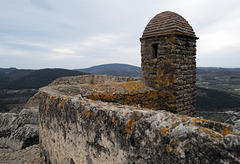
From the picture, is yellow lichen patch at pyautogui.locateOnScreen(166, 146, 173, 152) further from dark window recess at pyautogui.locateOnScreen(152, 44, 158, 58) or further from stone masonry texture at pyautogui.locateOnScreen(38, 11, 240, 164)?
dark window recess at pyautogui.locateOnScreen(152, 44, 158, 58)

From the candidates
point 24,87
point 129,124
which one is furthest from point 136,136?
point 24,87

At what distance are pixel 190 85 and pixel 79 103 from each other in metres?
4.73

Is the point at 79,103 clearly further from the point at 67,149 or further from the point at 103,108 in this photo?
the point at 67,149

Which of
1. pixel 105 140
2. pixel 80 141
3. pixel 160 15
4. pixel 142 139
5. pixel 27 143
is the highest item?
pixel 160 15

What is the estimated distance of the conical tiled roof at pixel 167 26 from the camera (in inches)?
235

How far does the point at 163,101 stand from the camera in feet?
20.1

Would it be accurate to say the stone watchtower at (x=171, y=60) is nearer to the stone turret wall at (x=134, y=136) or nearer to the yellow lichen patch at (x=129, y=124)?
the stone turret wall at (x=134, y=136)

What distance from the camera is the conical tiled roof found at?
598 centimetres

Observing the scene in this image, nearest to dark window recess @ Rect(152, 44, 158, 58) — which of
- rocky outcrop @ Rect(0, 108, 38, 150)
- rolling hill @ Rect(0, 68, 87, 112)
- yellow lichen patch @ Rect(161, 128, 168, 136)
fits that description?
yellow lichen patch @ Rect(161, 128, 168, 136)

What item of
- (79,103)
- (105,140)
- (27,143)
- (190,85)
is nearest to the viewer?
(105,140)

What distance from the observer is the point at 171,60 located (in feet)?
18.9

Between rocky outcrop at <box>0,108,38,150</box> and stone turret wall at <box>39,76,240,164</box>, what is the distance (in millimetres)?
4753

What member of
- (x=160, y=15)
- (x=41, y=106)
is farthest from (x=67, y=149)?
(x=160, y=15)

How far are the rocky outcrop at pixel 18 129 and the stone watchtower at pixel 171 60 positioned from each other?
19.8ft
